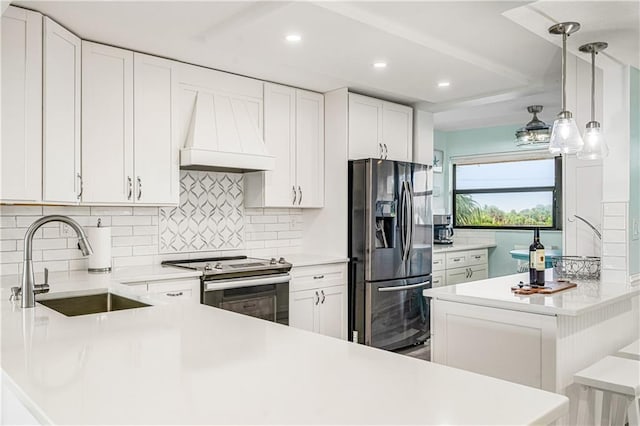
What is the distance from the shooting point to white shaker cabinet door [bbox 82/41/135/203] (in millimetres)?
3080

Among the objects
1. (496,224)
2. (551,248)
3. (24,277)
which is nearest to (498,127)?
(496,224)

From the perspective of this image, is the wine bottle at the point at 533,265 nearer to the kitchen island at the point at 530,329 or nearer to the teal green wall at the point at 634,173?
the kitchen island at the point at 530,329

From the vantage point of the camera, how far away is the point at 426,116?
5066 millimetres

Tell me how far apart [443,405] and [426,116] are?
14.5 ft

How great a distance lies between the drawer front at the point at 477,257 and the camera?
19.8 ft

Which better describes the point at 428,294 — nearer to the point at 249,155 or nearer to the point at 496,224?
the point at 249,155

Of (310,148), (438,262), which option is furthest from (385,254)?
(438,262)

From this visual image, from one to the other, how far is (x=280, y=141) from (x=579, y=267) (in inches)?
95.5

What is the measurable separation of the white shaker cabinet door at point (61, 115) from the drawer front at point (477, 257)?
455cm

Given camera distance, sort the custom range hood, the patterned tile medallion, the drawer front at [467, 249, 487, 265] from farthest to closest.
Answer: the drawer front at [467, 249, 487, 265], the patterned tile medallion, the custom range hood

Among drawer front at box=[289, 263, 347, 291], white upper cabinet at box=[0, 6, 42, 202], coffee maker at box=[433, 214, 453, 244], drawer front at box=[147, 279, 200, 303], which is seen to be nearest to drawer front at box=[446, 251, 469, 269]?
coffee maker at box=[433, 214, 453, 244]

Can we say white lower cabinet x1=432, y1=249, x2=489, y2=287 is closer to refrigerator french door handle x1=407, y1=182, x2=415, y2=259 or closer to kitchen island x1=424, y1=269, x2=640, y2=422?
refrigerator french door handle x1=407, y1=182, x2=415, y2=259

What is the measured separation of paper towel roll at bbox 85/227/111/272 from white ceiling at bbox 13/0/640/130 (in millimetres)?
1222

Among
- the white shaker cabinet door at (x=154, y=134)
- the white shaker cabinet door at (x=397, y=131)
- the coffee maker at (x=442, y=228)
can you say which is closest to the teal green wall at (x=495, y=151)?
the coffee maker at (x=442, y=228)
